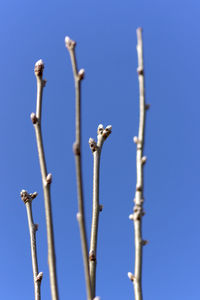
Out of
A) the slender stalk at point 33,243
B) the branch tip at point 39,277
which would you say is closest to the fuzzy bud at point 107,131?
the slender stalk at point 33,243

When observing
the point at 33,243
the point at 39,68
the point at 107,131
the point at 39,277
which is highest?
the point at 107,131

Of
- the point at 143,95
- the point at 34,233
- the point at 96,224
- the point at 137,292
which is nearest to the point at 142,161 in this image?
the point at 143,95

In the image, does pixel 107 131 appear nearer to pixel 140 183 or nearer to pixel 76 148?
pixel 140 183

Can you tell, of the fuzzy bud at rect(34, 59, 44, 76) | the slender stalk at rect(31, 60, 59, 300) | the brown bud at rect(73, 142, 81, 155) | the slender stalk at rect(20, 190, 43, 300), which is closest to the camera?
the brown bud at rect(73, 142, 81, 155)

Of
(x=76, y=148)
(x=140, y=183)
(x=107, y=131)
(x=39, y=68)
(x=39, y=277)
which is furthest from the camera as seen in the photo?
(x=107, y=131)

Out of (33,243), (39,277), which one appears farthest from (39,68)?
(39,277)

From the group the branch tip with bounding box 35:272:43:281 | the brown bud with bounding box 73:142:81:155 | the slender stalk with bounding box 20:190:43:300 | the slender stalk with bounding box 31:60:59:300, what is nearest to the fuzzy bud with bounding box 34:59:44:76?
the slender stalk with bounding box 31:60:59:300

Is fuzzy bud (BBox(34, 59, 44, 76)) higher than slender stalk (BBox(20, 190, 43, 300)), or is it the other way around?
fuzzy bud (BBox(34, 59, 44, 76))

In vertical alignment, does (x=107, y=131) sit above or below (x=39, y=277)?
above

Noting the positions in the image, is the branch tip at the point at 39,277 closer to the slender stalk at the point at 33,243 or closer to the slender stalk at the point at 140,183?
the slender stalk at the point at 33,243

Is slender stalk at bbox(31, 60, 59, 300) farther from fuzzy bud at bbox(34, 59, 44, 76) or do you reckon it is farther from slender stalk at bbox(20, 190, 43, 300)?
slender stalk at bbox(20, 190, 43, 300)

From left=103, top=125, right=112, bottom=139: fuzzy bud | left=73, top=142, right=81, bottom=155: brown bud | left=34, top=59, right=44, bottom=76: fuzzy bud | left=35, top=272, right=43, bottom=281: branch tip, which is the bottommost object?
left=35, top=272, right=43, bottom=281: branch tip
